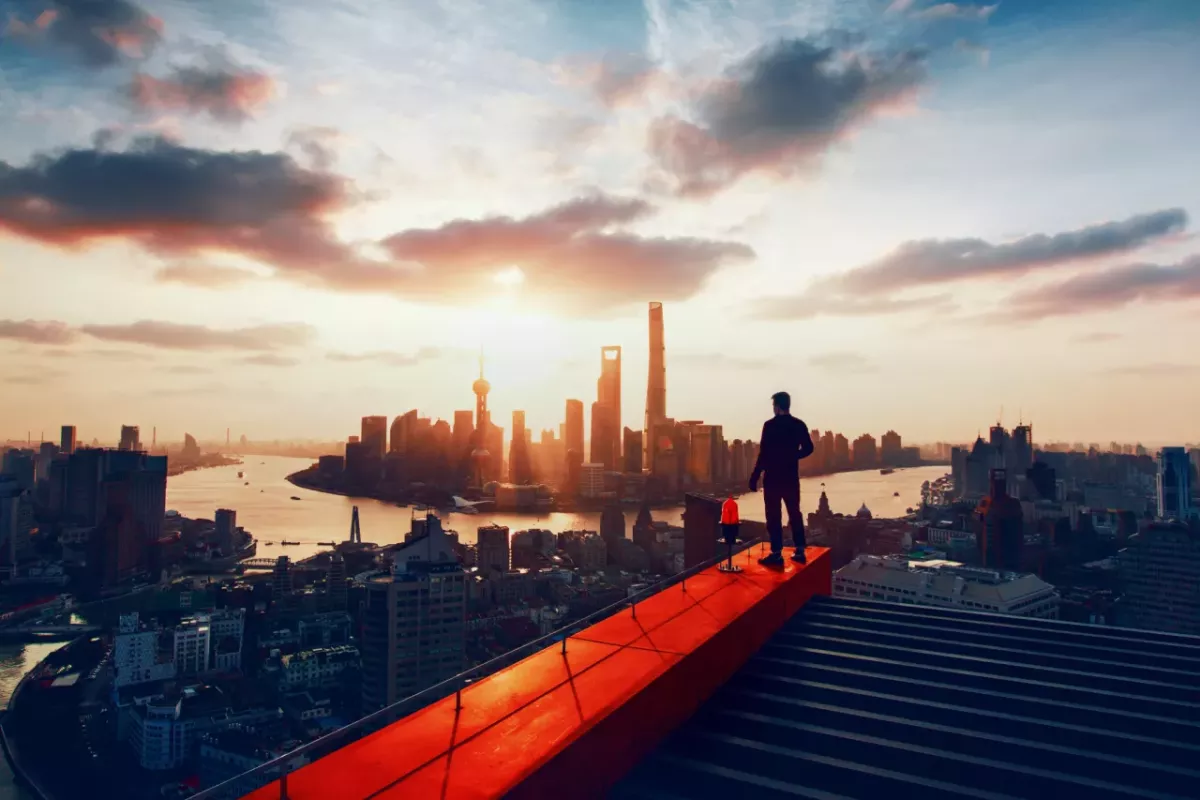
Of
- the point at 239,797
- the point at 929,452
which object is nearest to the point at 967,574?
the point at 239,797

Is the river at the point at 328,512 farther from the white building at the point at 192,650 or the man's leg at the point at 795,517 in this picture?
the man's leg at the point at 795,517

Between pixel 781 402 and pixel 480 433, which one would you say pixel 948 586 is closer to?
pixel 781 402

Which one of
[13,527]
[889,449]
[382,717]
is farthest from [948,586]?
[889,449]

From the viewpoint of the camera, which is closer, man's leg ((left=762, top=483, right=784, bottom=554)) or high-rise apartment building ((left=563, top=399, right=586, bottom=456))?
man's leg ((left=762, top=483, right=784, bottom=554))

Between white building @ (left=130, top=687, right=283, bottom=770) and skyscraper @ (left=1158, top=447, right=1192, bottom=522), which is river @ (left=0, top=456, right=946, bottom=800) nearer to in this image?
white building @ (left=130, top=687, right=283, bottom=770)

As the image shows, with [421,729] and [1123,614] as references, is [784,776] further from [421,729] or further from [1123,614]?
[1123,614]

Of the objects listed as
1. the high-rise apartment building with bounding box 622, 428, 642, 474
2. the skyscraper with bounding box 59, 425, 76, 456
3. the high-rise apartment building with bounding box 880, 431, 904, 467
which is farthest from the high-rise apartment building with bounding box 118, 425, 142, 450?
the high-rise apartment building with bounding box 880, 431, 904, 467

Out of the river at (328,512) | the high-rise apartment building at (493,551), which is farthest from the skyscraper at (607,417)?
the high-rise apartment building at (493,551)
